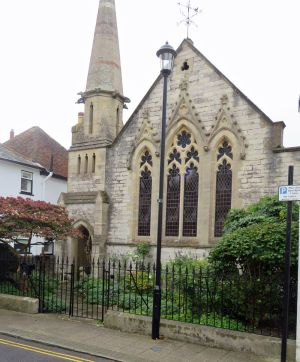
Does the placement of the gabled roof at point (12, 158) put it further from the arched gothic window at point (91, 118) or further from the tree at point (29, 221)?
the tree at point (29, 221)

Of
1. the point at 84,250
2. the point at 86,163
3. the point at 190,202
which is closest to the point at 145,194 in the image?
the point at 190,202

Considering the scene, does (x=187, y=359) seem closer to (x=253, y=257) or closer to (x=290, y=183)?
(x=253, y=257)

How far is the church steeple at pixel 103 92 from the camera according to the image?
20.9 meters

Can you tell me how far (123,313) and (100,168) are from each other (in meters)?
11.6

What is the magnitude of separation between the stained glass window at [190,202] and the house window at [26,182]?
36.7ft

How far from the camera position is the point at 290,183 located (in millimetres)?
7273

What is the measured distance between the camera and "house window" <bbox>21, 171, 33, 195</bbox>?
24688 mm

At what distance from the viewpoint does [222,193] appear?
17.5 meters

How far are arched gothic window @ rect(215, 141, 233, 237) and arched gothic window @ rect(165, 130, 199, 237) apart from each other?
984 mm

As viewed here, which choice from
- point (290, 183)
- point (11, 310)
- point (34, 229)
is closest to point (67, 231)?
point (34, 229)

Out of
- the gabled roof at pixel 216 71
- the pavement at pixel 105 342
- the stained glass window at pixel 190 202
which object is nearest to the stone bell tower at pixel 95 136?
the gabled roof at pixel 216 71

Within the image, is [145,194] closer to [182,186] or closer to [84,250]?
[182,186]

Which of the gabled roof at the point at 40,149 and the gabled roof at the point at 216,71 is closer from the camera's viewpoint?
the gabled roof at the point at 216,71

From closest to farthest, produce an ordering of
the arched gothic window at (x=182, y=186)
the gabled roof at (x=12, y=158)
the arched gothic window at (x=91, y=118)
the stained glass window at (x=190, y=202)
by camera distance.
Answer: the stained glass window at (x=190, y=202)
the arched gothic window at (x=182, y=186)
the arched gothic window at (x=91, y=118)
the gabled roof at (x=12, y=158)
